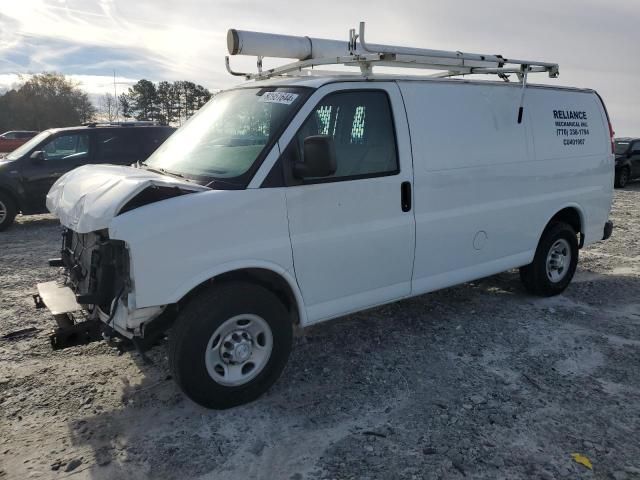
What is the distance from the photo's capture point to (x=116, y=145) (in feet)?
33.9

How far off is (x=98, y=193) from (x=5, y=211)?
759 cm

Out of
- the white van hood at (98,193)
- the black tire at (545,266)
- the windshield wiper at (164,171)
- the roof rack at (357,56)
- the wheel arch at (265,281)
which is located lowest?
the black tire at (545,266)

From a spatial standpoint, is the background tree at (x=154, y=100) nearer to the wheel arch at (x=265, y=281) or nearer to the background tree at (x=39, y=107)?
the background tree at (x=39, y=107)

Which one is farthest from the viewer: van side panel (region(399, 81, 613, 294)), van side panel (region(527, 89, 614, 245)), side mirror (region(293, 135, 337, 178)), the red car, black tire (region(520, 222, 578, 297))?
the red car

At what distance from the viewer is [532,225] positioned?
524 centimetres

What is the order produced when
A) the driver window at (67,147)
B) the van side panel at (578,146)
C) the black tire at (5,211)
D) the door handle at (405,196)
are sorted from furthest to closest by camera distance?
the driver window at (67,147) < the black tire at (5,211) < the van side panel at (578,146) < the door handle at (405,196)

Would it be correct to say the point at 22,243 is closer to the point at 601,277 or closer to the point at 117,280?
the point at 117,280

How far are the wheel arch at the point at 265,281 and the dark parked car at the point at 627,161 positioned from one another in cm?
1654

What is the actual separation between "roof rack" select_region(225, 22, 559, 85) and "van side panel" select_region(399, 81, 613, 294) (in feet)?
0.76

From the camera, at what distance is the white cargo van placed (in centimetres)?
322

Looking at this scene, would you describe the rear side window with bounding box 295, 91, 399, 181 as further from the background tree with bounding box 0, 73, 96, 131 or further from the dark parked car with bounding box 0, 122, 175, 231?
the background tree with bounding box 0, 73, 96, 131

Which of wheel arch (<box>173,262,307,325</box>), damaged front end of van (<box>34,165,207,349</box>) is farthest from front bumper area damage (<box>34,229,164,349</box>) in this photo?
wheel arch (<box>173,262,307,325</box>)

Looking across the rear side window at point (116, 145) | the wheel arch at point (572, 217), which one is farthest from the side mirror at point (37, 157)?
the wheel arch at point (572, 217)

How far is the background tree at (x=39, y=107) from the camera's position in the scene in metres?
48.5
